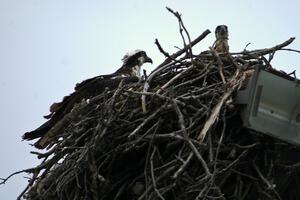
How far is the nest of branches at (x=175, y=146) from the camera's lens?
3.28 meters

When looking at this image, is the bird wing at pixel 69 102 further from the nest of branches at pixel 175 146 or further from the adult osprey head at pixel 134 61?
the adult osprey head at pixel 134 61

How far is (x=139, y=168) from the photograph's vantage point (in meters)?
3.71

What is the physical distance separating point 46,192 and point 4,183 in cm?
30

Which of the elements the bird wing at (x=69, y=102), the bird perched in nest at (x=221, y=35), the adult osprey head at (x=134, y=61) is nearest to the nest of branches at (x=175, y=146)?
the bird wing at (x=69, y=102)

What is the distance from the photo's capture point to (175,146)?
11.5 feet

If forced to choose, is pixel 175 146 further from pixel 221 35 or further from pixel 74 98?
pixel 221 35

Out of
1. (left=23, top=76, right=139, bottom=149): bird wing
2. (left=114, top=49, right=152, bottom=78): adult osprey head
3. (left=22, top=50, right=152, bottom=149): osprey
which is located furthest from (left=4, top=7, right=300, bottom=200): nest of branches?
(left=114, top=49, right=152, bottom=78): adult osprey head

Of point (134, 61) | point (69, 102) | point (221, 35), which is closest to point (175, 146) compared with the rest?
point (69, 102)

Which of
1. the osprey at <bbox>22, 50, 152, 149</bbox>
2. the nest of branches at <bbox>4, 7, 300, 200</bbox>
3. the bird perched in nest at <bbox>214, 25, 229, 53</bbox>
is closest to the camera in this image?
the nest of branches at <bbox>4, 7, 300, 200</bbox>

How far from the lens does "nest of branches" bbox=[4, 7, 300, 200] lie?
3279 millimetres

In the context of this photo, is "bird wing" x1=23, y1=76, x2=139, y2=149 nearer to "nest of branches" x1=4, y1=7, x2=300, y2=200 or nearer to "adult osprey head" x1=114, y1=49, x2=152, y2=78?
"nest of branches" x1=4, y1=7, x2=300, y2=200

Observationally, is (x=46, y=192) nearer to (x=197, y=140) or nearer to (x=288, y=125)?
(x=197, y=140)

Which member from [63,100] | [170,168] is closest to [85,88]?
[63,100]

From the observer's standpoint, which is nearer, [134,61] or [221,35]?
[221,35]
